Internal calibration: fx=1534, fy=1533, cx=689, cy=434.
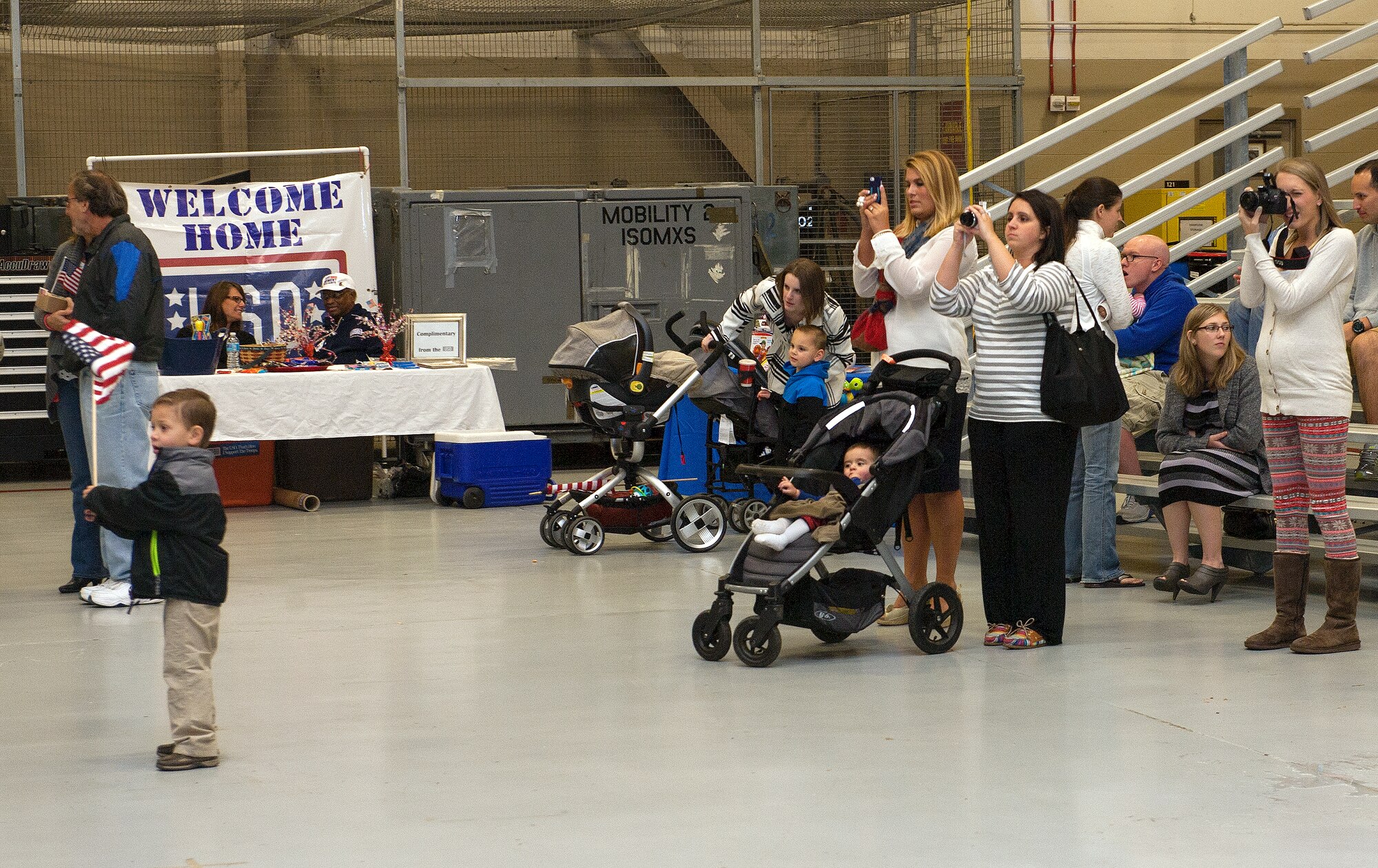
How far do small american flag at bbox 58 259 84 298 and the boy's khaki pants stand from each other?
249cm

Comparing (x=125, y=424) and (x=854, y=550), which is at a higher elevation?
(x=125, y=424)

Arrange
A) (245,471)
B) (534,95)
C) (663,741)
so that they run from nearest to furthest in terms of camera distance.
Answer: (663,741)
(245,471)
(534,95)

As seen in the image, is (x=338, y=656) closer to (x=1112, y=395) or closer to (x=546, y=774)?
(x=546, y=774)

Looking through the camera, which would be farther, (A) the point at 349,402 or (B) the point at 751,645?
(A) the point at 349,402

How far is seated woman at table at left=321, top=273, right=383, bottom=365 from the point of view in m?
9.31

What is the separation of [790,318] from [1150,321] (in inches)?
60.1

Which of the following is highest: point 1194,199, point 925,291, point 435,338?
point 1194,199

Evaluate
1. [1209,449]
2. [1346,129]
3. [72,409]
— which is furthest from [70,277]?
[1346,129]

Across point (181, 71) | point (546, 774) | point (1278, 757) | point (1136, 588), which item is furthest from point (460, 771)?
point (181, 71)

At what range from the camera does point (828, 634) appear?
16.1 ft

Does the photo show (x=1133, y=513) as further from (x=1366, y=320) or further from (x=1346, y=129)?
(x=1346, y=129)

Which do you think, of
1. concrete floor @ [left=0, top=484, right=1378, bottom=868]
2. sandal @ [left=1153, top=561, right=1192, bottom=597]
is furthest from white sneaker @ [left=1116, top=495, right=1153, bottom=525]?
sandal @ [left=1153, top=561, right=1192, bottom=597]

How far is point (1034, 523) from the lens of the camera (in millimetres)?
4742

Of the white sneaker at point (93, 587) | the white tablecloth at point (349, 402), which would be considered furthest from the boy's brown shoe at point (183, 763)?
the white tablecloth at point (349, 402)
